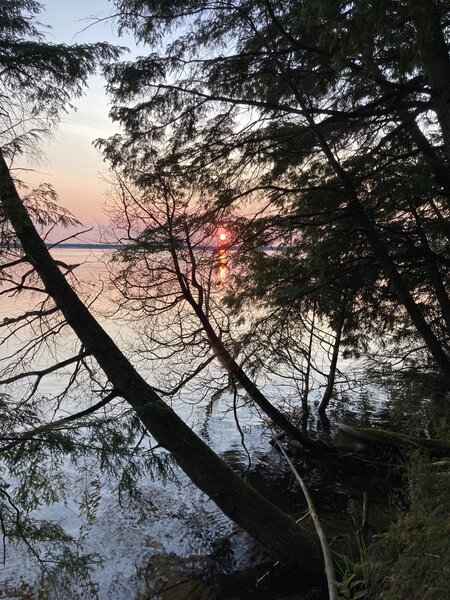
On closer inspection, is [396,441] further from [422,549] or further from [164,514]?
[422,549]

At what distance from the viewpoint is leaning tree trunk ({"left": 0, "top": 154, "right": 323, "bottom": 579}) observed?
571cm

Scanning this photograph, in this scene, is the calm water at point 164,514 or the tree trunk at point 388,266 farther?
the calm water at point 164,514

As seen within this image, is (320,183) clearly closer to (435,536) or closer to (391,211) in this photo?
(391,211)

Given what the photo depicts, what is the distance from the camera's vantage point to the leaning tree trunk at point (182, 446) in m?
5.71

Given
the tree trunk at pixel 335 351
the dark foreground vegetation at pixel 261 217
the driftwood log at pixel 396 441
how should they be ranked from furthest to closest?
the tree trunk at pixel 335 351 < the driftwood log at pixel 396 441 < the dark foreground vegetation at pixel 261 217

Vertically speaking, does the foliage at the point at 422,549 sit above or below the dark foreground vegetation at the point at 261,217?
below

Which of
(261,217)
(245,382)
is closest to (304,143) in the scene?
(261,217)

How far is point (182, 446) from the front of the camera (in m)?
5.75

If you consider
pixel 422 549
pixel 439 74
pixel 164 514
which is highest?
pixel 439 74

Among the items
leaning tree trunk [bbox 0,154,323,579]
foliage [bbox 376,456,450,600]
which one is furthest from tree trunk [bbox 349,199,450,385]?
leaning tree trunk [bbox 0,154,323,579]

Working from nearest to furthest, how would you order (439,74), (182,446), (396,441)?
(439,74) < (182,446) < (396,441)

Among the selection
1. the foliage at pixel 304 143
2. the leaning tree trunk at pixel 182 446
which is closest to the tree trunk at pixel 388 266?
the foliage at pixel 304 143

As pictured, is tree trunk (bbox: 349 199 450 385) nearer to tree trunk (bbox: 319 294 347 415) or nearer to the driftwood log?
the driftwood log

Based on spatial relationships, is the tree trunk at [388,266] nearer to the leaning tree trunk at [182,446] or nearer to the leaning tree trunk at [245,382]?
the leaning tree trunk at [182,446]
